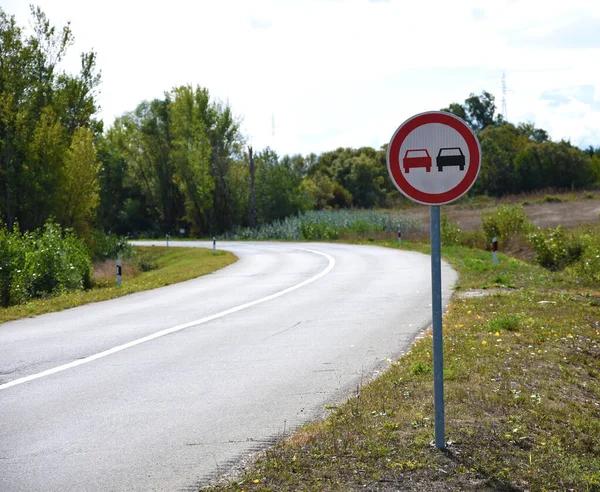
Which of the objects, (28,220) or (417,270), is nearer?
(417,270)

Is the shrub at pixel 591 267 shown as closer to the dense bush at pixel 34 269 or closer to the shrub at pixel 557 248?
the shrub at pixel 557 248

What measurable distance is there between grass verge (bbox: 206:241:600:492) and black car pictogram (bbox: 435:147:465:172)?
2001 mm

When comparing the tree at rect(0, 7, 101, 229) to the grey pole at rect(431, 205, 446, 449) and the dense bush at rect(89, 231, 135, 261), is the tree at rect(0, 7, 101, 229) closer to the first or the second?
the dense bush at rect(89, 231, 135, 261)

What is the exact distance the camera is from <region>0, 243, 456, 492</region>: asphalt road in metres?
5.35

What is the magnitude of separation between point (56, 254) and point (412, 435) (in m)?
17.6

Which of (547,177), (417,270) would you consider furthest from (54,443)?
(547,177)

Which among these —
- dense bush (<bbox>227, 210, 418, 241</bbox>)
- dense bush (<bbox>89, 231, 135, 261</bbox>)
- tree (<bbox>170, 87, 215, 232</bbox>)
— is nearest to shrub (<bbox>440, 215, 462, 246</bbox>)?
dense bush (<bbox>227, 210, 418, 241</bbox>)

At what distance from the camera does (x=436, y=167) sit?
5.27m

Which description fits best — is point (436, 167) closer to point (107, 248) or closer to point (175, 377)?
point (175, 377)

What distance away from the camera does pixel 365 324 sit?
12.1 m

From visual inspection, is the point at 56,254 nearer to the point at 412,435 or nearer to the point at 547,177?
the point at 412,435

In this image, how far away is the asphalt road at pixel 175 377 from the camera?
5.35 m

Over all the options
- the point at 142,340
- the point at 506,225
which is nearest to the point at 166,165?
the point at 506,225

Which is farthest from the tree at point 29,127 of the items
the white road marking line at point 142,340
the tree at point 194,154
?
the tree at point 194,154
